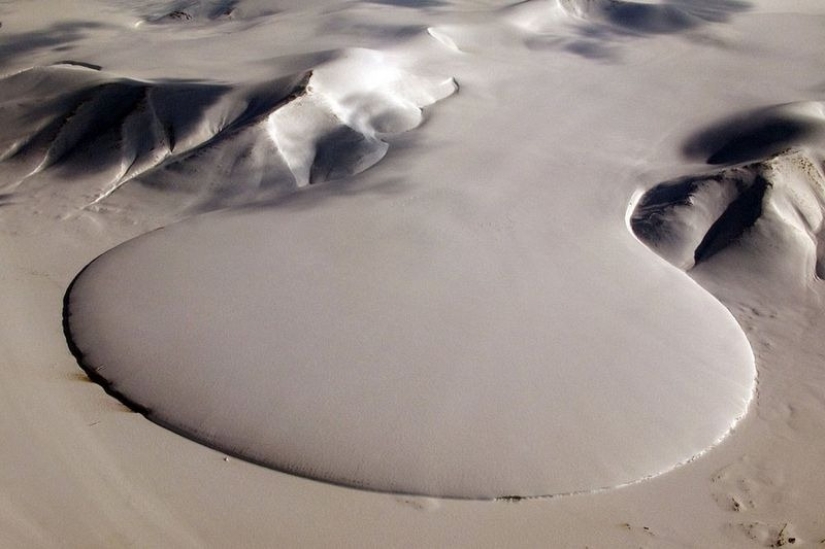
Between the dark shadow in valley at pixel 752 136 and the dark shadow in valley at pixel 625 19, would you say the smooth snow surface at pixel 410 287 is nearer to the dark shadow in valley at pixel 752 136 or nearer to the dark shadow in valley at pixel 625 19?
the dark shadow in valley at pixel 752 136

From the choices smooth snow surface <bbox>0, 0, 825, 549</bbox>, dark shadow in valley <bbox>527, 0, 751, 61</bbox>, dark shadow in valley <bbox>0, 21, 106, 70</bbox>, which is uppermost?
dark shadow in valley <bbox>0, 21, 106, 70</bbox>

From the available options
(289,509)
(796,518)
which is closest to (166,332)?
(289,509)

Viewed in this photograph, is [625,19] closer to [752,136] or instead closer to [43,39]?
[752,136]

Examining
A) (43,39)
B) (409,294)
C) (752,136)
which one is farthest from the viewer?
(43,39)

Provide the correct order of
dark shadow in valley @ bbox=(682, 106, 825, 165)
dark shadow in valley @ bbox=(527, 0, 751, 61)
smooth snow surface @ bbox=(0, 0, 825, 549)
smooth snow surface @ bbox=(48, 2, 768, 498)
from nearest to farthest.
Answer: smooth snow surface @ bbox=(0, 0, 825, 549) < smooth snow surface @ bbox=(48, 2, 768, 498) < dark shadow in valley @ bbox=(682, 106, 825, 165) < dark shadow in valley @ bbox=(527, 0, 751, 61)

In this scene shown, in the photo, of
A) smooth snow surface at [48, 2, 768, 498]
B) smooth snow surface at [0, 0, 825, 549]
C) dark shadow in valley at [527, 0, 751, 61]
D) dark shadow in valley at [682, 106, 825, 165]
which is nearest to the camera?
smooth snow surface at [0, 0, 825, 549]

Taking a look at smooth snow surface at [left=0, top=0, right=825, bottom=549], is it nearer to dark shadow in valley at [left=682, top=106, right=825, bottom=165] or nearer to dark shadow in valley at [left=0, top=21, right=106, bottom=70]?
dark shadow in valley at [left=682, top=106, right=825, bottom=165]

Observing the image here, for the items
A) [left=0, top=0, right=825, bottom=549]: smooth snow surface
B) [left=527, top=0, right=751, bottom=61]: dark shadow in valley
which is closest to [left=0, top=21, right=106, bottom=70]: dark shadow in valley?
[left=0, top=0, right=825, bottom=549]: smooth snow surface

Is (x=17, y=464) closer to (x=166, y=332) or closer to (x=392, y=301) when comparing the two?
(x=166, y=332)

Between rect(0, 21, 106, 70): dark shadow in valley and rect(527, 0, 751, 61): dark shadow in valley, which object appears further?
rect(527, 0, 751, 61): dark shadow in valley

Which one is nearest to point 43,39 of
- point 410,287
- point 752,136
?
point 410,287

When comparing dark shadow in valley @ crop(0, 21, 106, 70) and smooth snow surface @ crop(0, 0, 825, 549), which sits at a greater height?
dark shadow in valley @ crop(0, 21, 106, 70)
